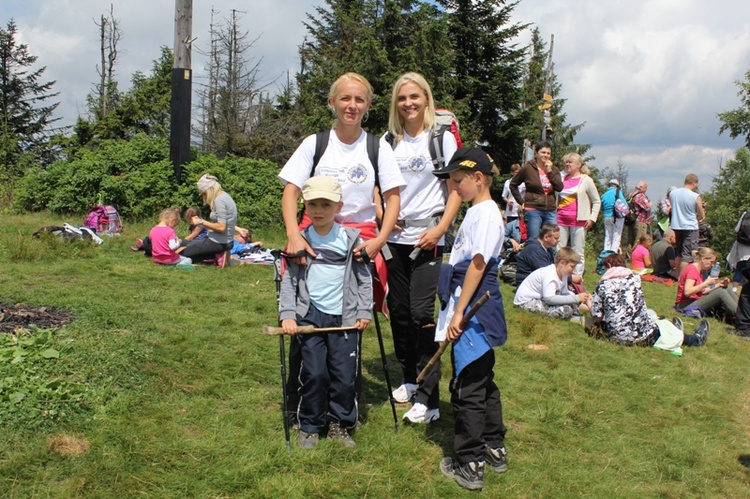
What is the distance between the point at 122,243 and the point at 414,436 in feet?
25.6

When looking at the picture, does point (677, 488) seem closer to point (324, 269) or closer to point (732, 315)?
point (324, 269)

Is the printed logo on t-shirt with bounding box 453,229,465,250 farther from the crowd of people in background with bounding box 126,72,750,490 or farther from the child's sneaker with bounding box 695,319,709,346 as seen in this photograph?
the child's sneaker with bounding box 695,319,709,346

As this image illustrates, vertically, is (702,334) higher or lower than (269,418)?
higher

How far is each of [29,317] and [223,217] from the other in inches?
185

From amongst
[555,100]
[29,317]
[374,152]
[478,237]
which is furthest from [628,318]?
[555,100]

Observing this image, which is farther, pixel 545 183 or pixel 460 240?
pixel 545 183

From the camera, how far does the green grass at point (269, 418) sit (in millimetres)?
3338

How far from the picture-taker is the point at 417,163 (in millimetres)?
4152

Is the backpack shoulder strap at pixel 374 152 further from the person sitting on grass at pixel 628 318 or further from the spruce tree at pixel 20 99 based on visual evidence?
the spruce tree at pixel 20 99

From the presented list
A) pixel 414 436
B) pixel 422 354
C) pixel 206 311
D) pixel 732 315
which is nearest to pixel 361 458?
pixel 414 436

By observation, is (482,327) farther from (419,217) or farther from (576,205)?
(576,205)

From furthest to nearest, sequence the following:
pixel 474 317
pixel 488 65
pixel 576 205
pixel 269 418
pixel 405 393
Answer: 1. pixel 488 65
2. pixel 576 205
3. pixel 405 393
4. pixel 269 418
5. pixel 474 317

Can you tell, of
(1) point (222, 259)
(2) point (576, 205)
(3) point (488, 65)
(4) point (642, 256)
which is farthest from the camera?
(3) point (488, 65)

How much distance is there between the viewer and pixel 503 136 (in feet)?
92.7
